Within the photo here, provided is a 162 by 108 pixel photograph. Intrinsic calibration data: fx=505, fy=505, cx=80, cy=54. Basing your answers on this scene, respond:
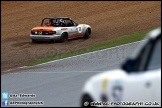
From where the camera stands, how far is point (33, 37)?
2758 centimetres

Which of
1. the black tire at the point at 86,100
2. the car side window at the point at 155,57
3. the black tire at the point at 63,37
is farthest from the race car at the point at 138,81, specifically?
the black tire at the point at 63,37

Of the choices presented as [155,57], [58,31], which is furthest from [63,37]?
[155,57]

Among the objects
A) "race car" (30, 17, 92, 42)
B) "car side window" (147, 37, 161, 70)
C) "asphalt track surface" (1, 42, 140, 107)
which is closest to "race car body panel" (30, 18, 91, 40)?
"race car" (30, 17, 92, 42)

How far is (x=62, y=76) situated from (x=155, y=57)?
9.20 m

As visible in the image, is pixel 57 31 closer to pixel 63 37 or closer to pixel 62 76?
pixel 63 37

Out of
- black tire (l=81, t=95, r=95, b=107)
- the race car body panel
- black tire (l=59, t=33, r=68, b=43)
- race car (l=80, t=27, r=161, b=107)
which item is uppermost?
race car (l=80, t=27, r=161, b=107)

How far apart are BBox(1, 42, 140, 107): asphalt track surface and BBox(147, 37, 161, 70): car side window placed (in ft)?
13.5

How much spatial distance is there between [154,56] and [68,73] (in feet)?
31.9

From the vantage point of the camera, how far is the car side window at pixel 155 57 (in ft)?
21.0

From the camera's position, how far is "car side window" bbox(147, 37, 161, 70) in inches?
252

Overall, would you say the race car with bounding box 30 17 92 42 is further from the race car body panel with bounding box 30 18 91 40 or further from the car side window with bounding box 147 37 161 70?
the car side window with bounding box 147 37 161 70

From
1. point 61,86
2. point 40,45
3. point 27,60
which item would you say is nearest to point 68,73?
point 61,86

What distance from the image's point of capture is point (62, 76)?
15508 mm

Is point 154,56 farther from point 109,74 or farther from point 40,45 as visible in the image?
point 40,45
